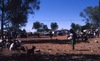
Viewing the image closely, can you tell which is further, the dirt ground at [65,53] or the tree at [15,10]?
the tree at [15,10]

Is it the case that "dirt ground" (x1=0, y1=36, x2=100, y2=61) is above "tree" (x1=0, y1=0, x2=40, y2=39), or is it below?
below

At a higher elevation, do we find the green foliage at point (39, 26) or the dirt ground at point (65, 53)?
the green foliage at point (39, 26)

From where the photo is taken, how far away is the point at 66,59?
16.1 metres

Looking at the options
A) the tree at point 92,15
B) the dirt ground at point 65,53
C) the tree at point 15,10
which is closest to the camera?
the dirt ground at point 65,53

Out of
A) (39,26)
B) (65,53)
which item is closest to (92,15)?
(39,26)

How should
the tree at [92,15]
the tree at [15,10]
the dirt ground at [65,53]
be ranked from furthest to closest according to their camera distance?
1. the tree at [92,15]
2. the tree at [15,10]
3. the dirt ground at [65,53]

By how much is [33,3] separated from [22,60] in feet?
103

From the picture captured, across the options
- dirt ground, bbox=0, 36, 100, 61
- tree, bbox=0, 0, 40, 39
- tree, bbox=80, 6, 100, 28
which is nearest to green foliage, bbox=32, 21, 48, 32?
tree, bbox=80, 6, 100, 28

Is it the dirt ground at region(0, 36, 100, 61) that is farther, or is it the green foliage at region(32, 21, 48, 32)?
the green foliage at region(32, 21, 48, 32)

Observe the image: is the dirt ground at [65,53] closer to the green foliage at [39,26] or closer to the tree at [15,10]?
the tree at [15,10]

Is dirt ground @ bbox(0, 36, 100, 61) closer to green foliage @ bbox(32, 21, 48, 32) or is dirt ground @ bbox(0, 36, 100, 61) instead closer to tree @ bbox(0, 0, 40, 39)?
tree @ bbox(0, 0, 40, 39)

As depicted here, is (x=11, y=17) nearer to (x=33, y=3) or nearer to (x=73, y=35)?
(x=33, y=3)

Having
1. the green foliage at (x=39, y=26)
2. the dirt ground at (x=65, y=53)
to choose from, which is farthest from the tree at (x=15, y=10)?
the green foliage at (x=39, y=26)

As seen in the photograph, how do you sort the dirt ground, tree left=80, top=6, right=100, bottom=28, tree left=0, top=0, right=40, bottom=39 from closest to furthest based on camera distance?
the dirt ground, tree left=0, top=0, right=40, bottom=39, tree left=80, top=6, right=100, bottom=28
